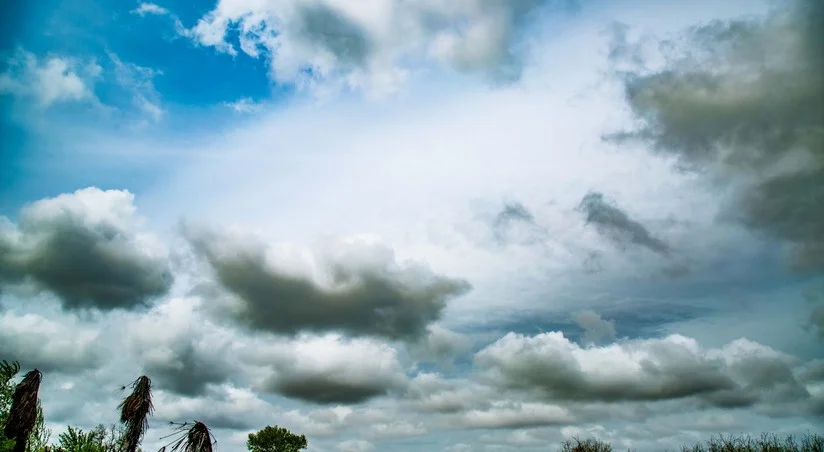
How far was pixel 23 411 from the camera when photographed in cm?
1909

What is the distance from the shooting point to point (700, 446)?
56469 mm

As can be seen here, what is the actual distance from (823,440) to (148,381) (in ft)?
208

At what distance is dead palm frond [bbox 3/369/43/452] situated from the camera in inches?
738

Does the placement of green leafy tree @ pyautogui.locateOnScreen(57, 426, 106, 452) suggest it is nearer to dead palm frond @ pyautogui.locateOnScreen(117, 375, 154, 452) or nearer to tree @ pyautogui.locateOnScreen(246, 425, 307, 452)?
dead palm frond @ pyautogui.locateOnScreen(117, 375, 154, 452)

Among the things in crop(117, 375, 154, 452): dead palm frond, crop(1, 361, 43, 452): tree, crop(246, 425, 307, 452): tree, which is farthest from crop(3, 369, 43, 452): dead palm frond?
crop(246, 425, 307, 452): tree

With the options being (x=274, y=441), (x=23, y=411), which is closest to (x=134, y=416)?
(x=23, y=411)

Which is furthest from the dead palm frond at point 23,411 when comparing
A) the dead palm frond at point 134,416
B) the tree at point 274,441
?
the tree at point 274,441

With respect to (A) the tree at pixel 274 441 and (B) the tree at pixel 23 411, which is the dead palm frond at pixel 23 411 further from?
(A) the tree at pixel 274 441

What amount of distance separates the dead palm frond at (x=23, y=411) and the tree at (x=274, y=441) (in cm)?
7101

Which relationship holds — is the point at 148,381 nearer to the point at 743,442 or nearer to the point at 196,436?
the point at 196,436

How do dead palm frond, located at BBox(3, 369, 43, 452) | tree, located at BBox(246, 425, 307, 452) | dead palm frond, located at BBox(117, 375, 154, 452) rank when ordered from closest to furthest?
dead palm frond, located at BBox(117, 375, 154, 452), dead palm frond, located at BBox(3, 369, 43, 452), tree, located at BBox(246, 425, 307, 452)

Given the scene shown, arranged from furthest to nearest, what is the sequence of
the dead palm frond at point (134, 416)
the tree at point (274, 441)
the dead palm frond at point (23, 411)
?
the tree at point (274, 441), the dead palm frond at point (23, 411), the dead palm frond at point (134, 416)

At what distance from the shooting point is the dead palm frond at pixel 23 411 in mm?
18750

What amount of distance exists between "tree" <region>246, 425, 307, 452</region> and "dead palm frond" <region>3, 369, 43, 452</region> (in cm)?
7101
